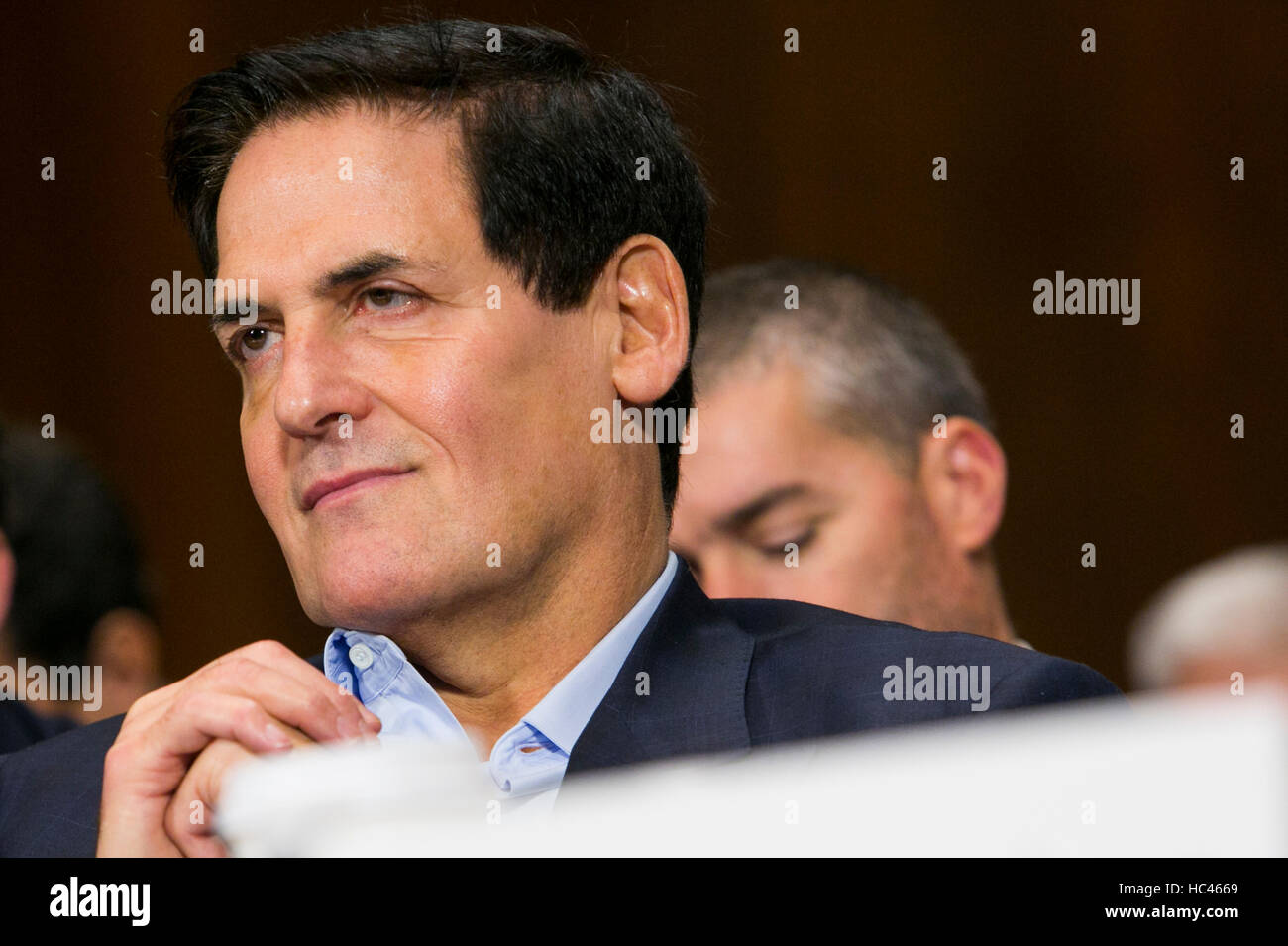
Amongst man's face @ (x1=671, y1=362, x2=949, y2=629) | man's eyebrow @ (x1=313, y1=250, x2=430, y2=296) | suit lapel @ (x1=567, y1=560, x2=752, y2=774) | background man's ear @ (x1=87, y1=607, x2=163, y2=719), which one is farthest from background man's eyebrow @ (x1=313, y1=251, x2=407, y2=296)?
background man's ear @ (x1=87, y1=607, x2=163, y2=719)

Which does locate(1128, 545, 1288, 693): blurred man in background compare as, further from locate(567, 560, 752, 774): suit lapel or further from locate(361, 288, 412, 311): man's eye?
locate(361, 288, 412, 311): man's eye

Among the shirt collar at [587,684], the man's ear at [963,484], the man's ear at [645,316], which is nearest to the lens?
the shirt collar at [587,684]

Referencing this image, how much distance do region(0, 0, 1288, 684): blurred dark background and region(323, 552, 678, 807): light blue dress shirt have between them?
2.40 meters

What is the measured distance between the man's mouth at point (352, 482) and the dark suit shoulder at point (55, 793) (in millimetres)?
445

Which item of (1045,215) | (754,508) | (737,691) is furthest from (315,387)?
(1045,215)

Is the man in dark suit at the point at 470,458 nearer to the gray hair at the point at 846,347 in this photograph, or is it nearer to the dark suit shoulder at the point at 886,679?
the dark suit shoulder at the point at 886,679

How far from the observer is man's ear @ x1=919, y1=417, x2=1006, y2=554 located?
2.43 meters

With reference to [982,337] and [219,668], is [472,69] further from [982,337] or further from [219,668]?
[982,337]

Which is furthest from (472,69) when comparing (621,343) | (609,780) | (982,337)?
(982,337)

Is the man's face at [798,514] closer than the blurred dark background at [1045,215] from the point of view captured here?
Yes

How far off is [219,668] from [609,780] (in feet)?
3.56

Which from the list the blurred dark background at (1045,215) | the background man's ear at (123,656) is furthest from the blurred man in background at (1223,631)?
the background man's ear at (123,656)

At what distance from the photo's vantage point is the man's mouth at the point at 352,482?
5.08 ft

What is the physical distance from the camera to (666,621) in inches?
66.1
